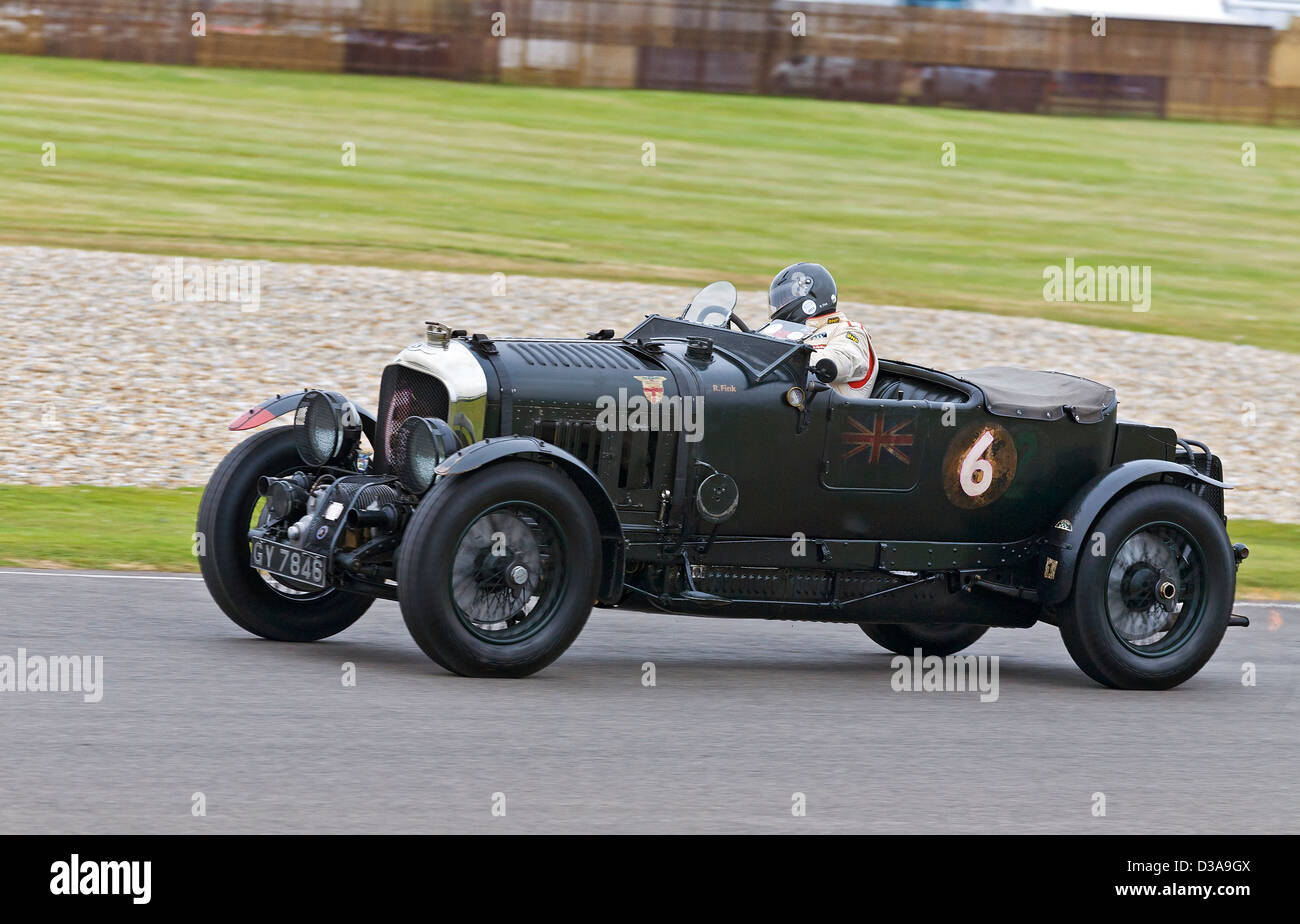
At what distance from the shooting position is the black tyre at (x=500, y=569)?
22.4 feet

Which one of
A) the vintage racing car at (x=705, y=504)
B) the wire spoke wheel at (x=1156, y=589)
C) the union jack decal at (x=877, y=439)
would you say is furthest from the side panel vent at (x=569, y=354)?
the wire spoke wheel at (x=1156, y=589)

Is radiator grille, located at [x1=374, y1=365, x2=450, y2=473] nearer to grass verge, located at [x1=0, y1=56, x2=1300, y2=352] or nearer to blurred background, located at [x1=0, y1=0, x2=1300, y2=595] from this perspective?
blurred background, located at [x1=0, y1=0, x2=1300, y2=595]

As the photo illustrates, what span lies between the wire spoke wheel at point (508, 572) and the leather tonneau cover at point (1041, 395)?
7.15ft

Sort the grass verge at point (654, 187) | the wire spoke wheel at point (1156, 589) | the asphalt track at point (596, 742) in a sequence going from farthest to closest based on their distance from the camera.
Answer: the grass verge at point (654, 187) < the wire spoke wheel at point (1156, 589) < the asphalt track at point (596, 742)

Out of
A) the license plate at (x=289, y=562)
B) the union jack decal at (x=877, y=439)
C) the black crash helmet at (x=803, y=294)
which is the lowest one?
the license plate at (x=289, y=562)

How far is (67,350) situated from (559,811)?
1179cm

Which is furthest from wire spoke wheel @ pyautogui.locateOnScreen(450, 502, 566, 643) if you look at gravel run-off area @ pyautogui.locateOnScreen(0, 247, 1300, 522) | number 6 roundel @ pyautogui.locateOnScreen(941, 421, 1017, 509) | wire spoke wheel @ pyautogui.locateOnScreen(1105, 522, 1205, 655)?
gravel run-off area @ pyautogui.locateOnScreen(0, 247, 1300, 522)

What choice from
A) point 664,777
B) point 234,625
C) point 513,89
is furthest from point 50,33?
point 664,777

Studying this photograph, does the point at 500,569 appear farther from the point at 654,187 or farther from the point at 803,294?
the point at 654,187

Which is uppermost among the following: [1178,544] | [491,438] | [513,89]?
[513,89]

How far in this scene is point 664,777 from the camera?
5746 mm

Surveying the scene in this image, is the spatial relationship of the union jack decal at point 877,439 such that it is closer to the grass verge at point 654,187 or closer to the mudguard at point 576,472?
the mudguard at point 576,472

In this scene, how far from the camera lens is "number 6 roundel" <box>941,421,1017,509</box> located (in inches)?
318
